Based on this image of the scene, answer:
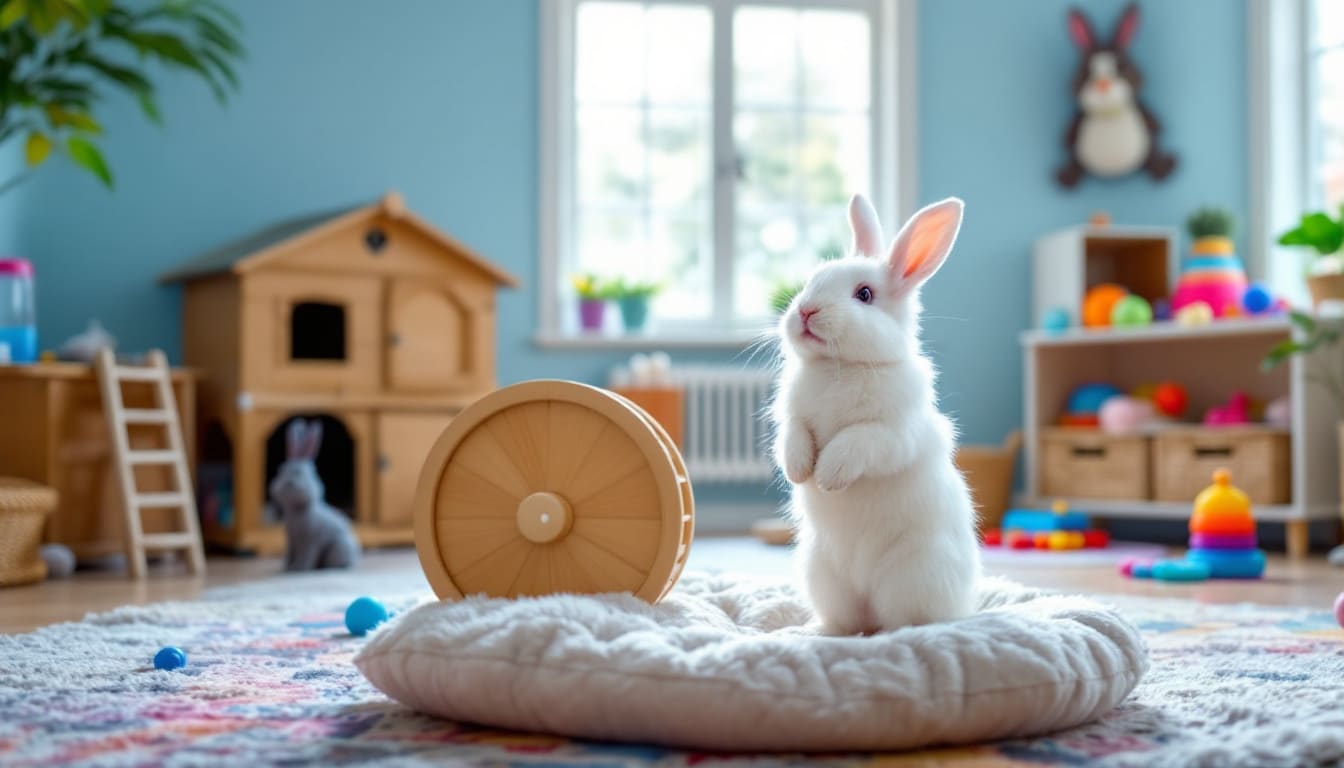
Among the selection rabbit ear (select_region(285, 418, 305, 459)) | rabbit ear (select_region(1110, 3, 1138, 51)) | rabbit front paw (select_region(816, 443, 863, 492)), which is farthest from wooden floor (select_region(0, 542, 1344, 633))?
rabbit ear (select_region(1110, 3, 1138, 51))

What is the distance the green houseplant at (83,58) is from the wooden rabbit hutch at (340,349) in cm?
61

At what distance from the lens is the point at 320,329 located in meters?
4.68

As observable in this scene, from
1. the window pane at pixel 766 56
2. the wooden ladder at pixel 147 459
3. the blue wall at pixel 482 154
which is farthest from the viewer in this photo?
the window pane at pixel 766 56

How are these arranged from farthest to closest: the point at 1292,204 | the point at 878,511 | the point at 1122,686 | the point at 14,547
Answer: the point at 1292,204 < the point at 14,547 < the point at 878,511 < the point at 1122,686

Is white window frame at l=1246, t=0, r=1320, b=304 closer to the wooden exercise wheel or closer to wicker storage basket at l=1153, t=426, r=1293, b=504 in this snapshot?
wicker storage basket at l=1153, t=426, r=1293, b=504

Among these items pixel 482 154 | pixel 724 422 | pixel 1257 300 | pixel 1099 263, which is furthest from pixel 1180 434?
pixel 482 154

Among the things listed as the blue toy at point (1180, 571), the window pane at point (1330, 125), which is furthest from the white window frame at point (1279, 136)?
the blue toy at point (1180, 571)

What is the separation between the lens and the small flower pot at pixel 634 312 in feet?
17.4

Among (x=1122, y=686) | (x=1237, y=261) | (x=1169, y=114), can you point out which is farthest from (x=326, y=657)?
(x=1169, y=114)

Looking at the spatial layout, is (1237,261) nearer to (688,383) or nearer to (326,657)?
(688,383)

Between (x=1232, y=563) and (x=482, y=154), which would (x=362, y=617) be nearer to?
(x=1232, y=563)

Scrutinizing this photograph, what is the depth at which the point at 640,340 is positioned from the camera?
209 inches

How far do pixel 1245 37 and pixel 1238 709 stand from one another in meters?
4.78

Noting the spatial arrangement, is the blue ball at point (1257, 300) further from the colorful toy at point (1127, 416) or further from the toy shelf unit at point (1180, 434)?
the colorful toy at point (1127, 416)
